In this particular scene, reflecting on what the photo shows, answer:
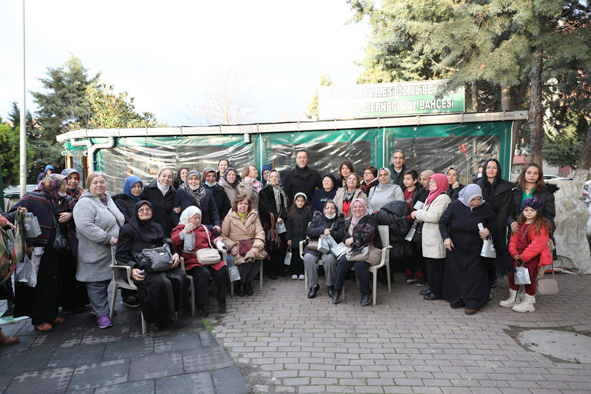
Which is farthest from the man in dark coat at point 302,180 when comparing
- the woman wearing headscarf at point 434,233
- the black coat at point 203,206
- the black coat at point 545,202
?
the black coat at point 545,202

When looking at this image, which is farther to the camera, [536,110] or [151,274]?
[536,110]

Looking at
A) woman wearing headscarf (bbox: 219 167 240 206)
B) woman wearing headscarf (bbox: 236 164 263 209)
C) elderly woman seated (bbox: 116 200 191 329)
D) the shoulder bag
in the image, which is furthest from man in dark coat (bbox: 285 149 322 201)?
elderly woman seated (bbox: 116 200 191 329)

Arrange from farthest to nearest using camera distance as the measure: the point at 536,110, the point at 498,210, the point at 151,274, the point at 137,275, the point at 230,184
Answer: the point at 536,110
the point at 230,184
the point at 498,210
the point at 151,274
the point at 137,275

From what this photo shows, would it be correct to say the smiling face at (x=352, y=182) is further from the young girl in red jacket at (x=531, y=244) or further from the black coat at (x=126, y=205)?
the black coat at (x=126, y=205)

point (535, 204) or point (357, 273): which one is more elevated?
point (535, 204)

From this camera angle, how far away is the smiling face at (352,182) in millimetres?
5922

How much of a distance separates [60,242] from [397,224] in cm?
428

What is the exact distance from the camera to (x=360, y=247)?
5125 millimetres

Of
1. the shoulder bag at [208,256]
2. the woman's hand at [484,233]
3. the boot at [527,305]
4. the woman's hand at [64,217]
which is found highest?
the woman's hand at [64,217]

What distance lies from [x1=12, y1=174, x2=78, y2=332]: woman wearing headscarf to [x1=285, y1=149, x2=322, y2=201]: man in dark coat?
337 cm

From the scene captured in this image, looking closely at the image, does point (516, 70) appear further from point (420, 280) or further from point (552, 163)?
point (552, 163)

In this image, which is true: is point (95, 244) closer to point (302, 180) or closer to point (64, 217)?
point (64, 217)

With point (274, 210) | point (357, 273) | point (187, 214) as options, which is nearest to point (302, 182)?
point (274, 210)

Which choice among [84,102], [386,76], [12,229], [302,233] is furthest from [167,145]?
[84,102]
